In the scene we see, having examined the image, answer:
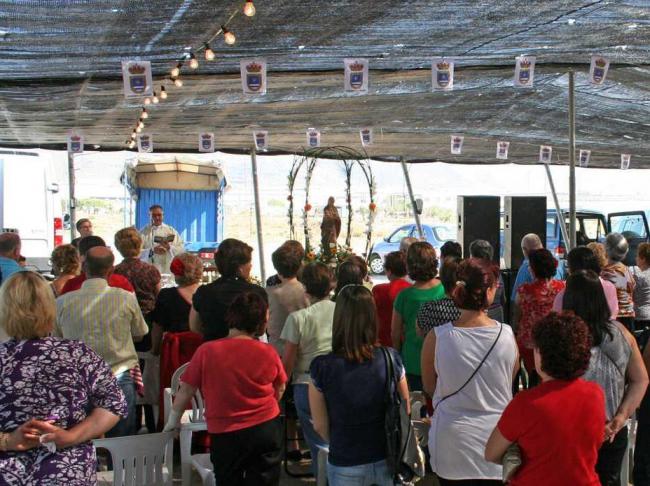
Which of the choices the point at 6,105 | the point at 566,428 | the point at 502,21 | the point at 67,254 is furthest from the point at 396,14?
the point at 6,105

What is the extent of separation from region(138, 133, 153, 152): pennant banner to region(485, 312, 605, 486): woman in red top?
12237 mm

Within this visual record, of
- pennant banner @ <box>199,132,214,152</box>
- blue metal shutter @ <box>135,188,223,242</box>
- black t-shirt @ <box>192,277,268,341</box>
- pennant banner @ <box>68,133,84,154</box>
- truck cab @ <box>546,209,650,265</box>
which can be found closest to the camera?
black t-shirt @ <box>192,277,268,341</box>

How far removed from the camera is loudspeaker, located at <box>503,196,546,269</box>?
10953mm

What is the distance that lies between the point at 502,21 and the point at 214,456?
4.55m

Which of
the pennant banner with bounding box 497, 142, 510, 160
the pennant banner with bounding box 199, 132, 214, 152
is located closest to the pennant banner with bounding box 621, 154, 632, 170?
the pennant banner with bounding box 497, 142, 510, 160

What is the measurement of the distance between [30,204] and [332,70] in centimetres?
669

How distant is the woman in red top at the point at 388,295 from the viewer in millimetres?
5445

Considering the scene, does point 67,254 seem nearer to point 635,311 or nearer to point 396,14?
point 396,14

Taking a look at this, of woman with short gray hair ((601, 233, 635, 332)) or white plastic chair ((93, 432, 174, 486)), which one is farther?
woman with short gray hair ((601, 233, 635, 332))

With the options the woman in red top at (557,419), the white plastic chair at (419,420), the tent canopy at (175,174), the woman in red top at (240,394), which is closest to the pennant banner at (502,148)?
the tent canopy at (175,174)

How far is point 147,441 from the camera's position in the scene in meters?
3.73

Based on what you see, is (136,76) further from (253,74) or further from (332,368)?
(332,368)

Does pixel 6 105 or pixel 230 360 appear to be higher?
pixel 6 105

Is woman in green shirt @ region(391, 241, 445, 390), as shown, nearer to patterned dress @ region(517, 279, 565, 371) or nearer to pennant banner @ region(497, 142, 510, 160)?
patterned dress @ region(517, 279, 565, 371)
